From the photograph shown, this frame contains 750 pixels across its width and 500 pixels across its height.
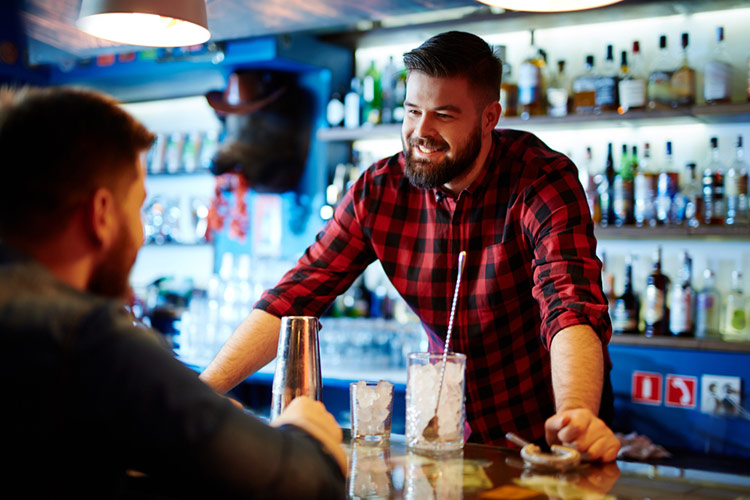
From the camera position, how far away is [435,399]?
4.10 feet

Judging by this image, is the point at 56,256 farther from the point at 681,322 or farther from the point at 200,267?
the point at 200,267

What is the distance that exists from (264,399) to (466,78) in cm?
257

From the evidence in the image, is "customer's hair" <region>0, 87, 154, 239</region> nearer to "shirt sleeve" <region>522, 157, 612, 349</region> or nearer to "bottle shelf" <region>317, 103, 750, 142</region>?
"shirt sleeve" <region>522, 157, 612, 349</region>

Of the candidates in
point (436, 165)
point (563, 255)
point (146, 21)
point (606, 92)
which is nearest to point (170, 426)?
point (563, 255)

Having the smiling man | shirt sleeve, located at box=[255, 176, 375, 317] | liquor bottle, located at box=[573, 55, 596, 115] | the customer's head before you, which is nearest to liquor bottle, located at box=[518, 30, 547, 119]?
liquor bottle, located at box=[573, 55, 596, 115]

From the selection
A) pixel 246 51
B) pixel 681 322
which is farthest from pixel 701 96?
pixel 246 51

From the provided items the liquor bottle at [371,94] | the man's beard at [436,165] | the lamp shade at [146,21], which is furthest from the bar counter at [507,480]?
the liquor bottle at [371,94]

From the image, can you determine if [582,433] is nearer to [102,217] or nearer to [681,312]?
[102,217]

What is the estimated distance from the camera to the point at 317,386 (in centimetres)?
128

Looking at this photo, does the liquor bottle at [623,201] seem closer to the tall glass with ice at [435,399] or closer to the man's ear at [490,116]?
the man's ear at [490,116]

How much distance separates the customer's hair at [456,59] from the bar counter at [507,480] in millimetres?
868

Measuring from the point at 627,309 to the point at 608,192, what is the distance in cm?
47

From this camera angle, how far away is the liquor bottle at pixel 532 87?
10.9ft

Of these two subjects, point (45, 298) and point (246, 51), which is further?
point (246, 51)
